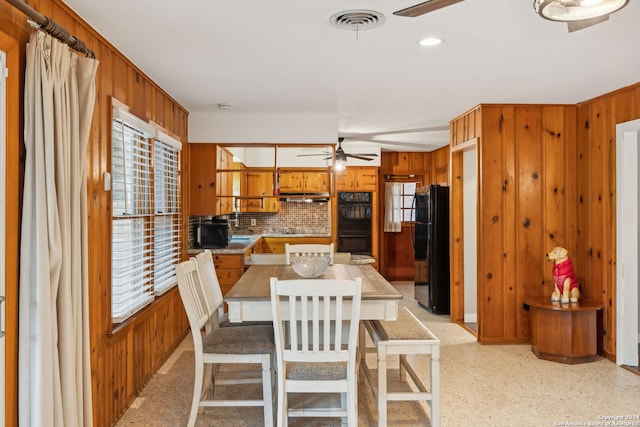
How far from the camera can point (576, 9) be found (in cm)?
178

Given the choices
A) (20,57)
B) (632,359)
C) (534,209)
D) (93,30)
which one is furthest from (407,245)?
(20,57)

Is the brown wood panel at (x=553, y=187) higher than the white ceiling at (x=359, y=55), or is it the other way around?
the white ceiling at (x=359, y=55)

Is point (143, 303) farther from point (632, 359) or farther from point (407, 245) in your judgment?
point (407, 245)

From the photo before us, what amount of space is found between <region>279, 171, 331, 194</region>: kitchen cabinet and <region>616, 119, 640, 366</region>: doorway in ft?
13.6

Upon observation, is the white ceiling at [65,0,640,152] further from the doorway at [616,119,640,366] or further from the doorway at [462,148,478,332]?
the doorway at [462,148,478,332]

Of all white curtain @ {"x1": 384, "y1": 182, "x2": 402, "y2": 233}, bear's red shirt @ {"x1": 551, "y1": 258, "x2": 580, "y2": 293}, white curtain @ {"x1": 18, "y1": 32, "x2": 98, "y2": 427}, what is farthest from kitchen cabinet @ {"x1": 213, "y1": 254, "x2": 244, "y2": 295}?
white curtain @ {"x1": 384, "y1": 182, "x2": 402, "y2": 233}

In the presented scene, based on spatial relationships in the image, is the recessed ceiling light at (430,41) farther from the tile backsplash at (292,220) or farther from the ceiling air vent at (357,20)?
the tile backsplash at (292,220)

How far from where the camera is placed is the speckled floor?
2916 millimetres

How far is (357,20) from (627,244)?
305cm

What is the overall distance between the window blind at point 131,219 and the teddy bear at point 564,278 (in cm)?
338

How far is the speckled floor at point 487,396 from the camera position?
292 cm

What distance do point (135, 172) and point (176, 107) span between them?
135 centimetres

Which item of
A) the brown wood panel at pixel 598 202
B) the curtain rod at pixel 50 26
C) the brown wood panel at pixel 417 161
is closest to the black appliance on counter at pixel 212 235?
the curtain rod at pixel 50 26

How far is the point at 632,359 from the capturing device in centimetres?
392
